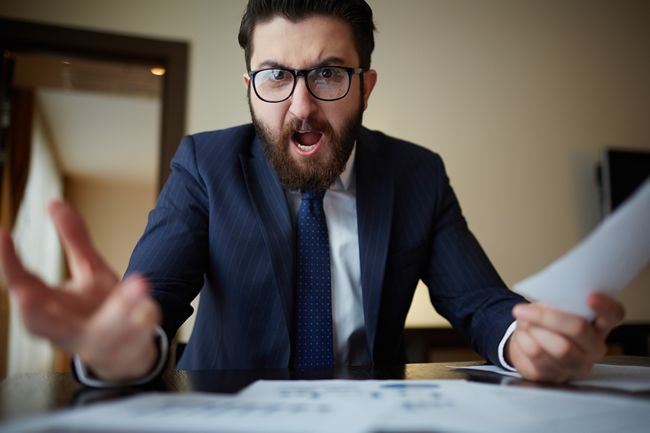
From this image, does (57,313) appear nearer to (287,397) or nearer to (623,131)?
(287,397)

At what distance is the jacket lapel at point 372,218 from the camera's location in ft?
3.64

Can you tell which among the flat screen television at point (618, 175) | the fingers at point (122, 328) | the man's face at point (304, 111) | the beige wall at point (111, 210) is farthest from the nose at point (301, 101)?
Result: the beige wall at point (111, 210)

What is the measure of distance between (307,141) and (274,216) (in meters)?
0.19

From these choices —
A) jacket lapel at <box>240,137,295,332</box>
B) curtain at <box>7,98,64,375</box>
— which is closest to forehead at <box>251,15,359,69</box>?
jacket lapel at <box>240,137,295,332</box>

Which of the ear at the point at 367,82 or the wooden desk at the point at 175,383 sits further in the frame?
the ear at the point at 367,82

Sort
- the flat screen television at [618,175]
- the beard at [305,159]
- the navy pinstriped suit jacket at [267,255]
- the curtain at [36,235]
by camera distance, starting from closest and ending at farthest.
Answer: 1. the navy pinstriped suit jacket at [267,255]
2. the beard at [305,159]
3. the flat screen television at [618,175]
4. the curtain at [36,235]

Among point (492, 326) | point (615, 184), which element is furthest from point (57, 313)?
point (615, 184)

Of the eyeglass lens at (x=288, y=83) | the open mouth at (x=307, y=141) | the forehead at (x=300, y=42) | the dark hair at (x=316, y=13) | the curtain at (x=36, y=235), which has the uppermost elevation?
the dark hair at (x=316, y=13)

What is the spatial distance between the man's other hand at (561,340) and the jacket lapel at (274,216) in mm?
499

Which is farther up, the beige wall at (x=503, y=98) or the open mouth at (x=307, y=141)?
the beige wall at (x=503, y=98)

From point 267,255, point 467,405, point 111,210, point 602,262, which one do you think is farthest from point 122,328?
point 111,210

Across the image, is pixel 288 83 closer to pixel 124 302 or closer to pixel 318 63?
pixel 318 63

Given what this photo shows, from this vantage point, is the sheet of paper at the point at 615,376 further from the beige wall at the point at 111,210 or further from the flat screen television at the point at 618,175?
the beige wall at the point at 111,210

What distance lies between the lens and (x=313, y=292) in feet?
3.61
